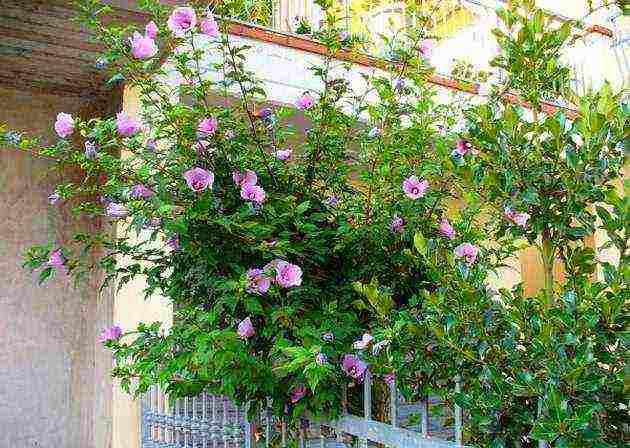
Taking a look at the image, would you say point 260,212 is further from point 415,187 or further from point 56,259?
point 56,259

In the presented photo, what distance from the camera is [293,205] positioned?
266 centimetres

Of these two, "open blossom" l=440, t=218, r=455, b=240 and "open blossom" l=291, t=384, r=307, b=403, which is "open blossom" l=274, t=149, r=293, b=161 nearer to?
"open blossom" l=440, t=218, r=455, b=240

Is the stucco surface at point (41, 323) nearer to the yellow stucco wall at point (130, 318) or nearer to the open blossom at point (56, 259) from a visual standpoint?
the yellow stucco wall at point (130, 318)

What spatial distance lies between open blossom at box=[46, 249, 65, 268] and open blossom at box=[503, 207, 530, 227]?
1.91 metres

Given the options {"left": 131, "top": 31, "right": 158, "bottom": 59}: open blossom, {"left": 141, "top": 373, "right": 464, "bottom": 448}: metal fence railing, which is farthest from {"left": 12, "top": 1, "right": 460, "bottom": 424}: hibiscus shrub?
{"left": 141, "top": 373, "right": 464, "bottom": 448}: metal fence railing

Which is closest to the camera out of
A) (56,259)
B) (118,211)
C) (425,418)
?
(425,418)

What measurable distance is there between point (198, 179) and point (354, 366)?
0.90m

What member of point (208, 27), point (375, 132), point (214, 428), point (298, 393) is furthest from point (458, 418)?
point (214, 428)

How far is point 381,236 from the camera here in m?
2.59

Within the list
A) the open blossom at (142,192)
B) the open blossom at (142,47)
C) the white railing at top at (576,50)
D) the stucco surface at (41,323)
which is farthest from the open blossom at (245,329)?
the white railing at top at (576,50)

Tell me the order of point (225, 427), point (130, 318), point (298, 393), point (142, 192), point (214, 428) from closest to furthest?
point (298, 393)
point (142, 192)
point (225, 427)
point (214, 428)
point (130, 318)

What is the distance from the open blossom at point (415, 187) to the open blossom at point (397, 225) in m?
0.13

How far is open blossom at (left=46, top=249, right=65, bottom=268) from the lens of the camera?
112 inches

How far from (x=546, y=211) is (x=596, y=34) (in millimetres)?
7644
